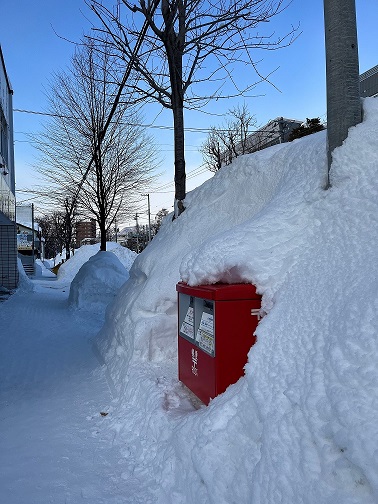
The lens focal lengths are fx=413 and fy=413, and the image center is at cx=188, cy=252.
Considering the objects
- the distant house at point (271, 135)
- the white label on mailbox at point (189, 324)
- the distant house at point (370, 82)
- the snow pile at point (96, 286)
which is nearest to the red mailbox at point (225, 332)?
the white label on mailbox at point (189, 324)

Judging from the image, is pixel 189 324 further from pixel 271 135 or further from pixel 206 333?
pixel 271 135

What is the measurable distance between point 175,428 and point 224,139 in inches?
Result: 1019

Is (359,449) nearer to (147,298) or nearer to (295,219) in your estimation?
(295,219)

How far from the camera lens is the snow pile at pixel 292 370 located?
1.73 m

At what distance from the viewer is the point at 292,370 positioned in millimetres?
2219

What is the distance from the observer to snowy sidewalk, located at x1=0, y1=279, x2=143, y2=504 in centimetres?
283

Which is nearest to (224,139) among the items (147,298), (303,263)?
(147,298)

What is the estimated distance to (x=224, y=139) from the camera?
27.3 m

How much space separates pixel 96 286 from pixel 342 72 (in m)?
10.2

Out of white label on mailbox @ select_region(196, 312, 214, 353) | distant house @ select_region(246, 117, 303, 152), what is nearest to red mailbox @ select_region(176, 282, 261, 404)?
white label on mailbox @ select_region(196, 312, 214, 353)

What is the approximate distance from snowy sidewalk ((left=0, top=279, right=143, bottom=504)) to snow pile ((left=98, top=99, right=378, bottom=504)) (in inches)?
10.0

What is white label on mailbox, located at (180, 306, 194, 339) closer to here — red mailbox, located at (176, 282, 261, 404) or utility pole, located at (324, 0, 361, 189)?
red mailbox, located at (176, 282, 261, 404)

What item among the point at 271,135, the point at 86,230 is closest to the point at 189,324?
the point at 271,135

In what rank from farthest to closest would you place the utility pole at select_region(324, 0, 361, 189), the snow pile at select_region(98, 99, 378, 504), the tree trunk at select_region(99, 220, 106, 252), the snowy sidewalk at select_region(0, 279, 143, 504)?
the tree trunk at select_region(99, 220, 106, 252) < the utility pole at select_region(324, 0, 361, 189) < the snowy sidewalk at select_region(0, 279, 143, 504) < the snow pile at select_region(98, 99, 378, 504)
